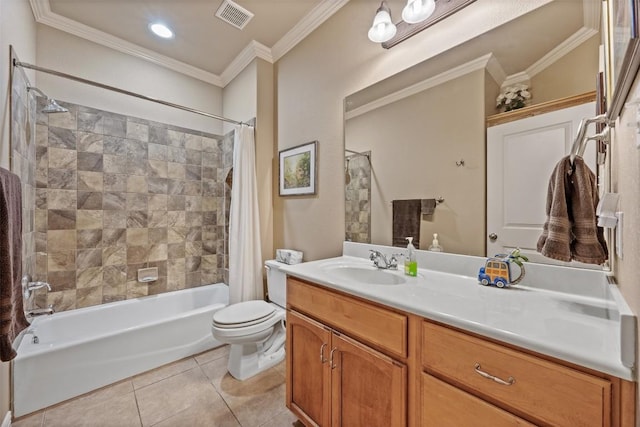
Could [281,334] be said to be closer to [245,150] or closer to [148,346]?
[148,346]

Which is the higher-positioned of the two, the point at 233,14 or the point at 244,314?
the point at 233,14

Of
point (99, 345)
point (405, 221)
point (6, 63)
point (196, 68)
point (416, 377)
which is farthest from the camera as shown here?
point (196, 68)

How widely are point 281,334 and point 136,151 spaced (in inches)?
86.6

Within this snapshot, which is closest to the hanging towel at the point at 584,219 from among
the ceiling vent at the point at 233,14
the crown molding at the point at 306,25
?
the crown molding at the point at 306,25

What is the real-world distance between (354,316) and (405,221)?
691 millimetres

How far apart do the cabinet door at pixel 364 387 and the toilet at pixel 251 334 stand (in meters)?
0.82

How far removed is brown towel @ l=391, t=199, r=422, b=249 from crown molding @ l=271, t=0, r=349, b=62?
1.52 meters

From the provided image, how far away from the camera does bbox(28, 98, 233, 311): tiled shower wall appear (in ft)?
6.80

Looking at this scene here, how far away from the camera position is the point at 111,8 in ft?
6.55

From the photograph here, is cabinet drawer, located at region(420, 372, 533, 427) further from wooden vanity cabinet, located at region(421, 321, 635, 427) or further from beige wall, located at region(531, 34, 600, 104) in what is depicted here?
beige wall, located at region(531, 34, 600, 104)

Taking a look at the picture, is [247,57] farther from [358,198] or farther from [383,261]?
[383,261]

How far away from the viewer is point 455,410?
29.9 inches

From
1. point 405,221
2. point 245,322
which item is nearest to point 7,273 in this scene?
point 245,322

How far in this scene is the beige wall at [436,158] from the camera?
1.22 m
